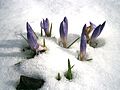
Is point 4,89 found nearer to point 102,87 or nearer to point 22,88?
point 22,88

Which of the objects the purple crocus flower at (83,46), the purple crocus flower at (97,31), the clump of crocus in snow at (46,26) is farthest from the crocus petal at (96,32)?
the clump of crocus in snow at (46,26)

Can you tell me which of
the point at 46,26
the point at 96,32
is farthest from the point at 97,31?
the point at 46,26

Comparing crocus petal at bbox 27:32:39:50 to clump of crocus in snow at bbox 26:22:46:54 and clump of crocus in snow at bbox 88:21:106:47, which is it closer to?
clump of crocus in snow at bbox 26:22:46:54

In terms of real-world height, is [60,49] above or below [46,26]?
below

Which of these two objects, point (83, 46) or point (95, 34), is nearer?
point (83, 46)

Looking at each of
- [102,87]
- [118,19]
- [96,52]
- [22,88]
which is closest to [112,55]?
[96,52]

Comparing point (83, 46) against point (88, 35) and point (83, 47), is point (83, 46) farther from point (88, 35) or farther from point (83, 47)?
point (88, 35)
